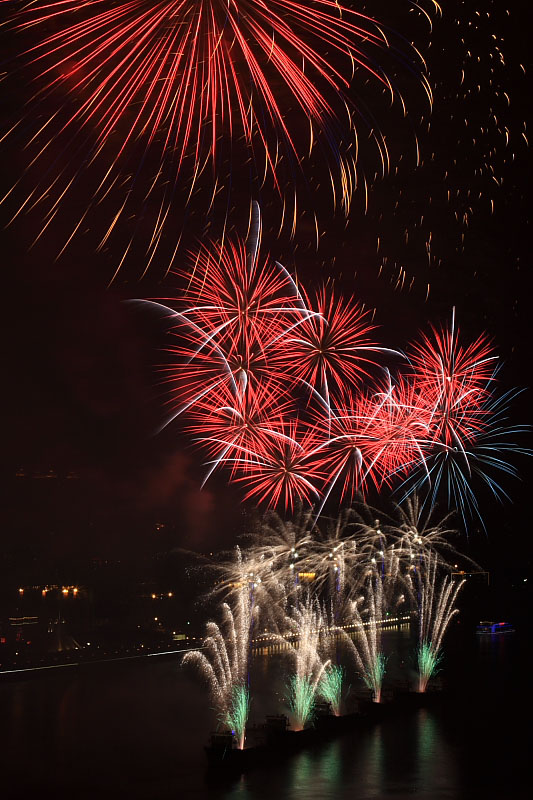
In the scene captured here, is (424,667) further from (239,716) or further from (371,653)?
(239,716)

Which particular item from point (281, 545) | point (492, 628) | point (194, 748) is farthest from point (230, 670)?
point (492, 628)

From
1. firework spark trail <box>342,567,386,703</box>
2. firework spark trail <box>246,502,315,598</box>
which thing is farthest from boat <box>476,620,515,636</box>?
firework spark trail <box>246,502,315,598</box>

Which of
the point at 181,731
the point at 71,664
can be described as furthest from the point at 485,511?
the point at 181,731

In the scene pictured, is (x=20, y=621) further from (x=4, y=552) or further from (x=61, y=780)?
(x=61, y=780)

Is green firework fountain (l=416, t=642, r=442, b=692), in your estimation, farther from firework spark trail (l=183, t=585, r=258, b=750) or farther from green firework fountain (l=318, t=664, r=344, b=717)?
firework spark trail (l=183, t=585, r=258, b=750)

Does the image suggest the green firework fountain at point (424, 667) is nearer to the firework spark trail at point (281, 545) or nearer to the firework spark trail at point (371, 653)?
the firework spark trail at point (371, 653)

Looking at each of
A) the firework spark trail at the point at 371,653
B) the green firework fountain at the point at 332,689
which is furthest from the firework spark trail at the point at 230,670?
the firework spark trail at the point at 371,653
